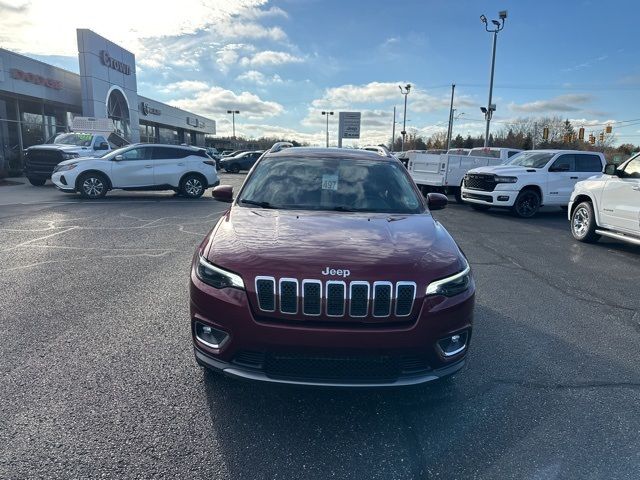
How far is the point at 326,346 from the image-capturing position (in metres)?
2.53

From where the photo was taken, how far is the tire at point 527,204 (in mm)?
12773

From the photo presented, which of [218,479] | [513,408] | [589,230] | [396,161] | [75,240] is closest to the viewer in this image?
[218,479]

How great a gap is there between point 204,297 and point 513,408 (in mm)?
2232

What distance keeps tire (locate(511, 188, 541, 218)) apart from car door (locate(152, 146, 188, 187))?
10.6 m

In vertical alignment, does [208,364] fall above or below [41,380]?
above

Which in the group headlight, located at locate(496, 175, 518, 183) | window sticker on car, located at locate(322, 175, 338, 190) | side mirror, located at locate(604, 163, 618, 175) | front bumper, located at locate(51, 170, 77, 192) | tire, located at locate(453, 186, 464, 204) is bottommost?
tire, located at locate(453, 186, 464, 204)

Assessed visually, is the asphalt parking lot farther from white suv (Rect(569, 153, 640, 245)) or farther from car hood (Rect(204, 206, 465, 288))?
white suv (Rect(569, 153, 640, 245))

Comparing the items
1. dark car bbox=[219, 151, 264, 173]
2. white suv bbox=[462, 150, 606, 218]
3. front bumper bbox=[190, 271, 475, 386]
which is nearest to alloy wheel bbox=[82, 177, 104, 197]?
white suv bbox=[462, 150, 606, 218]

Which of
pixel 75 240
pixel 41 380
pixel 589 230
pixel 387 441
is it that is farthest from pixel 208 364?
pixel 589 230

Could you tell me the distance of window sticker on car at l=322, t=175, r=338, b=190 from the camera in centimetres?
415

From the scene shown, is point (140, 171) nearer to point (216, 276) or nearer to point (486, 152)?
point (216, 276)

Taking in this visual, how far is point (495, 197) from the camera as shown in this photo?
12742 millimetres

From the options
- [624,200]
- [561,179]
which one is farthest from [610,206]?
[561,179]

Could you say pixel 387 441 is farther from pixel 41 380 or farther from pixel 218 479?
pixel 41 380
